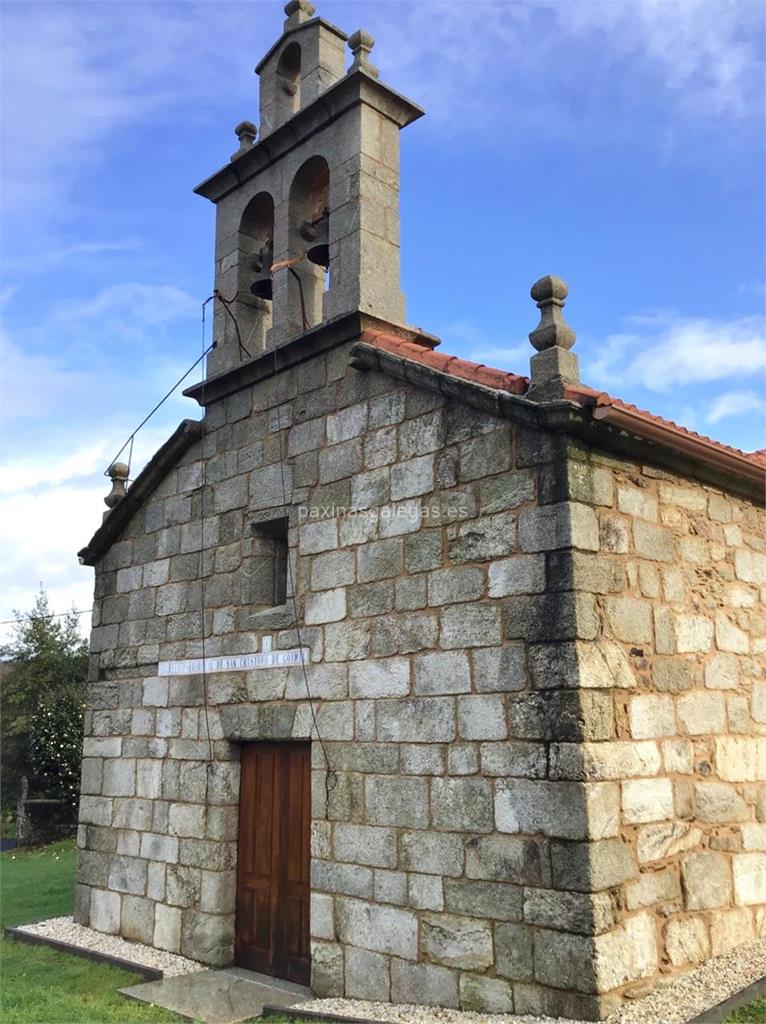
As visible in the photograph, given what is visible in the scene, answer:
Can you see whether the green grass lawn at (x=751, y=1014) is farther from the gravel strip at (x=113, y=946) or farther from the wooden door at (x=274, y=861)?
the gravel strip at (x=113, y=946)

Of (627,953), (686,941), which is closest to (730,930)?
(686,941)

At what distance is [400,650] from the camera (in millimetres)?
5938

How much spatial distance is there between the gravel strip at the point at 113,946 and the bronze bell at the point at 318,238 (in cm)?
555

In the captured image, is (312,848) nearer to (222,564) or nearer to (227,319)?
(222,564)

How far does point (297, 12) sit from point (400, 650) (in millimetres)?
5758

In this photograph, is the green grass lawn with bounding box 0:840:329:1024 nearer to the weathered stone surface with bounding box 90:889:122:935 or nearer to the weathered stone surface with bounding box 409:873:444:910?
the weathered stone surface with bounding box 90:889:122:935

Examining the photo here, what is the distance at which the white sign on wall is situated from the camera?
6707mm

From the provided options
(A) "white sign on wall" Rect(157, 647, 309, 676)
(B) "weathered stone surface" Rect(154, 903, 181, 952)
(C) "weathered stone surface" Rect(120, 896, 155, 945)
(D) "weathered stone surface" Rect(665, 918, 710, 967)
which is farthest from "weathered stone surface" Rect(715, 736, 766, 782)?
(C) "weathered stone surface" Rect(120, 896, 155, 945)

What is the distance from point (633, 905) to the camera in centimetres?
498

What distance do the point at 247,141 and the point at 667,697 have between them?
19.9ft

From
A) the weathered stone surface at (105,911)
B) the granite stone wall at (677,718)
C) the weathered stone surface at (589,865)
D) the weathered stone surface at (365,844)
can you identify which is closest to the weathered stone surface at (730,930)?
the granite stone wall at (677,718)

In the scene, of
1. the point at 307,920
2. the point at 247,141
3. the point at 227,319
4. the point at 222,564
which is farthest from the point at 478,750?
the point at 247,141

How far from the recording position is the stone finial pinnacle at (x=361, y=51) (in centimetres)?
707

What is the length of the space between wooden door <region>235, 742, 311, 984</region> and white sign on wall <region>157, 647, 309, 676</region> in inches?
23.8
